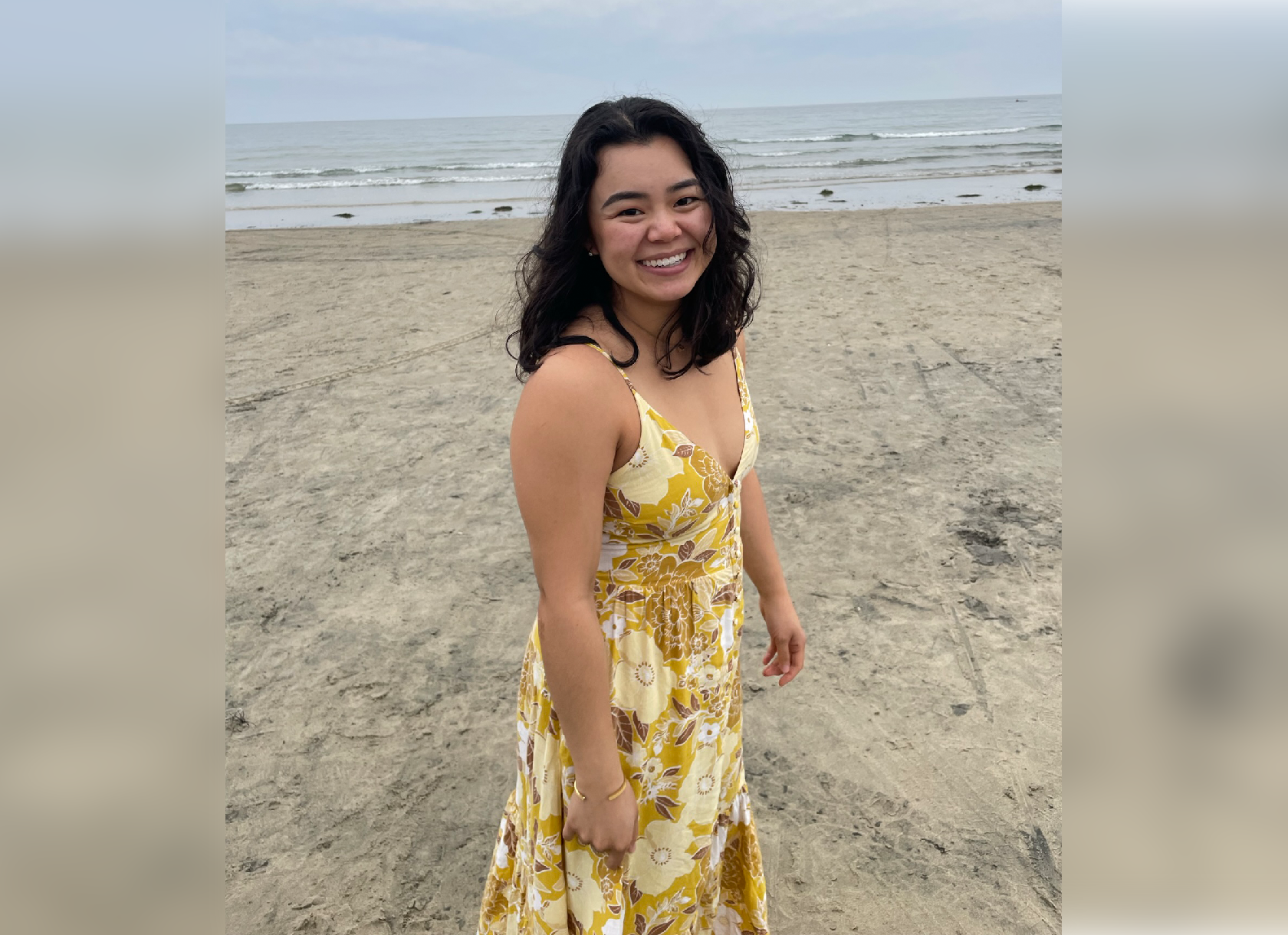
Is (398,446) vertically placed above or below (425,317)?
below

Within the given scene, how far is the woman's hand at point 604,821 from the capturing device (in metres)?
1.53

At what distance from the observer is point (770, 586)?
2.08 meters

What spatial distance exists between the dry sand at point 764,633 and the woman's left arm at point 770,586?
0.73 meters

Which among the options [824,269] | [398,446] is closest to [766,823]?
[398,446]

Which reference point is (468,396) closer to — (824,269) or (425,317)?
(425,317)

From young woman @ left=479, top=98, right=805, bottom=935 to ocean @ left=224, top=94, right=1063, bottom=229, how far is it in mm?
5939

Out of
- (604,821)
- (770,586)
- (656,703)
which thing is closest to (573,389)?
(656,703)

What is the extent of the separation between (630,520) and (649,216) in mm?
477

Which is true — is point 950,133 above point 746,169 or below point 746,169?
above

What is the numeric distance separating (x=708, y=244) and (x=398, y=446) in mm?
4100
